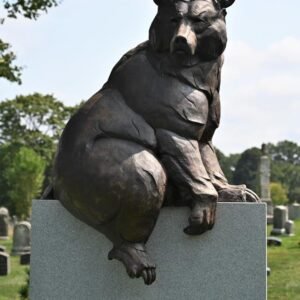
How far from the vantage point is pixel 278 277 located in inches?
508

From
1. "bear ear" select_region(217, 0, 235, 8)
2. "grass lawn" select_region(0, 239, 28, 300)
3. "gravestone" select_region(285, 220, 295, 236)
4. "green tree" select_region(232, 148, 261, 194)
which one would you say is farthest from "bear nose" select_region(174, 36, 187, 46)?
"green tree" select_region(232, 148, 261, 194)

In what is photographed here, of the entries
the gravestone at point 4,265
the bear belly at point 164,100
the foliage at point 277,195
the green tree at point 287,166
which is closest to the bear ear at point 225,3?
the bear belly at point 164,100

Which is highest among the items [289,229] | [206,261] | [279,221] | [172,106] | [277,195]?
[277,195]

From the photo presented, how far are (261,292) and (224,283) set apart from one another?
0.24 metres

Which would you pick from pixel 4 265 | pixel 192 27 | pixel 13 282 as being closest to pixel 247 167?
pixel 4 265

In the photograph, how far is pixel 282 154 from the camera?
87.8 metres

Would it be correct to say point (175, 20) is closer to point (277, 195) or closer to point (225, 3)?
point (225, 3)

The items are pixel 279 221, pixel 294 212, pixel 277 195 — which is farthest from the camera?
pixel 277 195

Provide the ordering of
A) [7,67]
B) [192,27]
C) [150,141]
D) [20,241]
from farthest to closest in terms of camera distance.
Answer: [20,241]
[7,67]
[192,27]
[150,141]

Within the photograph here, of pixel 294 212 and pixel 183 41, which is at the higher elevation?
pixel 183 41

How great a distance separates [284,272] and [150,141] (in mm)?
10205

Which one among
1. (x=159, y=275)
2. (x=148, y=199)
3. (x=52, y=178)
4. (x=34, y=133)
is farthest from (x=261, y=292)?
(x=34, y=133)

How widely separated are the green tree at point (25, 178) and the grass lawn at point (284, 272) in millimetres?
24512

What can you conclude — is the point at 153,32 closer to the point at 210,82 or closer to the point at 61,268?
the point at 210,82
